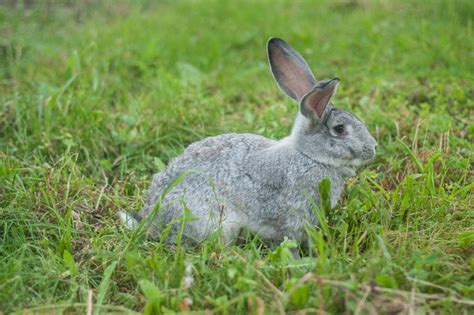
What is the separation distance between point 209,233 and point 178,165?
54cm

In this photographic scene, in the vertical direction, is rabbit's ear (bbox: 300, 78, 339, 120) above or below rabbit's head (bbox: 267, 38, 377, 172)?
above

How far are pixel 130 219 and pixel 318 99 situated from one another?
56.6 inches

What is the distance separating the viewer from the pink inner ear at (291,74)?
443 cm

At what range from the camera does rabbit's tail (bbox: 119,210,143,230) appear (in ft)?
13.6

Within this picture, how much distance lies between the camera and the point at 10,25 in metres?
7.98

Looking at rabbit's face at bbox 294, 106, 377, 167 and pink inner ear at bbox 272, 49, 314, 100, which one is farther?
pink inner ear at bbox 272, 49, 314, 100

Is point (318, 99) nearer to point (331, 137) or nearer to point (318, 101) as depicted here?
point (318, 101)

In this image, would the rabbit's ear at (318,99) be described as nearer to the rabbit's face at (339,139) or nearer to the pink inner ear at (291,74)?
the rabbit's face at (339,139)

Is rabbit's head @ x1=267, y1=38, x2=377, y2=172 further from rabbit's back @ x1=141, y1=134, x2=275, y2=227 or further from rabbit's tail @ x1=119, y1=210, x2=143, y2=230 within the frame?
rabbit's tail @ x1=119, y1=210, x2=143, y2=230

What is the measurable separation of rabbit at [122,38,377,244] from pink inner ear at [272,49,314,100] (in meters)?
0.23

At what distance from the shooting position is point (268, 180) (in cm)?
418

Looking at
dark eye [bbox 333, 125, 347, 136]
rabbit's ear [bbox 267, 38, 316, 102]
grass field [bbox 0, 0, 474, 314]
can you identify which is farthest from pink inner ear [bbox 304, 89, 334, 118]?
grass field [bbox 0, 0, 474, 314]

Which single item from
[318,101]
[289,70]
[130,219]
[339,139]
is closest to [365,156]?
[339,139]

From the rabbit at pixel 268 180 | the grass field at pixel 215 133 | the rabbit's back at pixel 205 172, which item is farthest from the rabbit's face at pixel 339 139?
the rabbit's back at pixel 205 172
